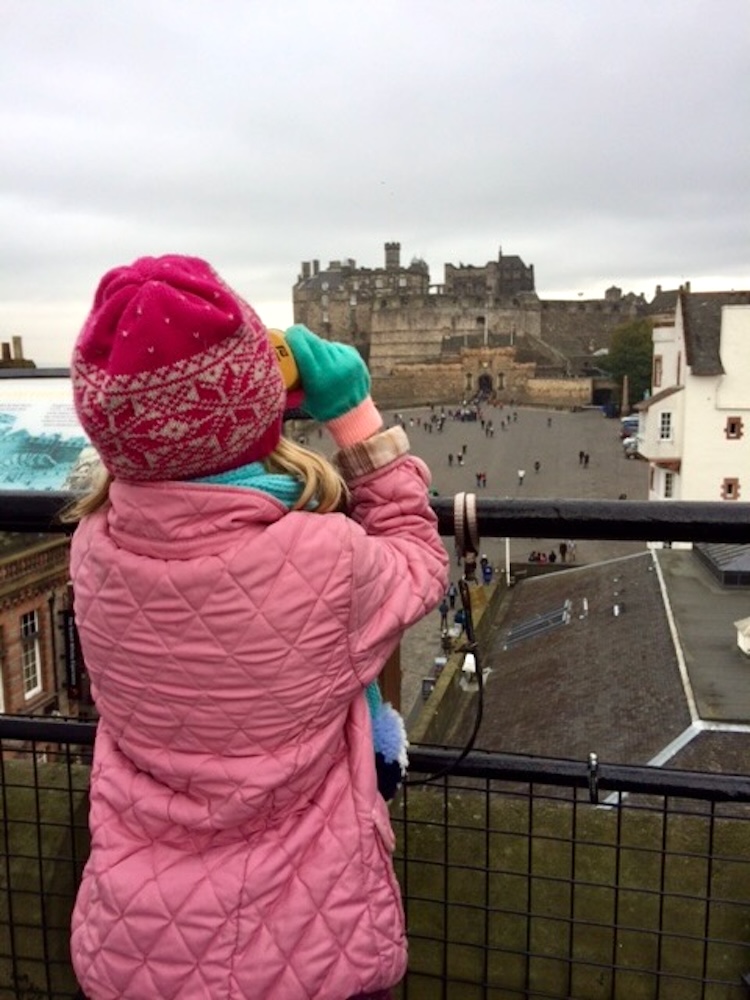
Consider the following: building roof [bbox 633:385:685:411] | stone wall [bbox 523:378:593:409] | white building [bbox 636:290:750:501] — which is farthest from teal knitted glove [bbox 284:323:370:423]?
stone wall [bbox 523:378:593:409]

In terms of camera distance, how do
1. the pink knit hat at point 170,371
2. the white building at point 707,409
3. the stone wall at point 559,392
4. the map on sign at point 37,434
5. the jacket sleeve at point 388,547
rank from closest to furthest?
1. the pink knit hat at point 170,371
2. the jacket sleeve at point 388,547
3. the map on sign at point 37,434
4. the white building at point 707,409
5. the stone wall at point 559,392

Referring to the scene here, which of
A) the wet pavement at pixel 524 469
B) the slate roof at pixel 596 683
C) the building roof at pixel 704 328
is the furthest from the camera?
the wet pavement at pixel 524 469

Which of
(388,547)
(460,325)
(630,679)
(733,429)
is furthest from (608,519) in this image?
(460,325)

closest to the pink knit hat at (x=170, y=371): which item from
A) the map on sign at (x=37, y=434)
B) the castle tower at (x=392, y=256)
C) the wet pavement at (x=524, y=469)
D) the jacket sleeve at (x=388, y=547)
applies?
the jacket sleeve at (x=388, y=547)

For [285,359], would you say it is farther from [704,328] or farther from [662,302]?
[662,302]

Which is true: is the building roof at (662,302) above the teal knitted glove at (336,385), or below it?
above

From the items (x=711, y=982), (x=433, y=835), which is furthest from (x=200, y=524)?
(x=711, y=982)

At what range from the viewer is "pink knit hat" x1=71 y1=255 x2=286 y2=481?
55.5 inches

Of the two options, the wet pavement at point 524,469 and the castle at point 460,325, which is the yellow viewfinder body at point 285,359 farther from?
the castle at point 460,325

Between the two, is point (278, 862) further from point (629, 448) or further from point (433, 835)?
point (629, 448)

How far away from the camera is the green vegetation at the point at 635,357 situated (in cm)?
7038

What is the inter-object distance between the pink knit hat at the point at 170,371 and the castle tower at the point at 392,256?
102 m

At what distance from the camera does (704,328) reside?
2112cm

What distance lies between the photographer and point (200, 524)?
1507mm
